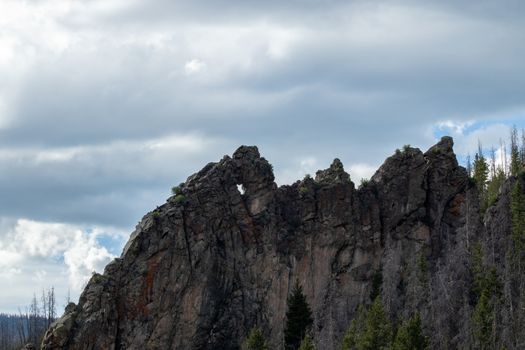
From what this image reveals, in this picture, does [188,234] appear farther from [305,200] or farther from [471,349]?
[471,349]

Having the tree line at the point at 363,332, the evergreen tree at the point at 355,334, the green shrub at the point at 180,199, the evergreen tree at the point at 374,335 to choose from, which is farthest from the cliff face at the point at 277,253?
the evergreen tree at the point at 374,335

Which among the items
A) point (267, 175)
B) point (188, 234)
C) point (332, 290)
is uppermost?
point (267, 175)

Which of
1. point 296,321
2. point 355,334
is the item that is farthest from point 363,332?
point 296,321

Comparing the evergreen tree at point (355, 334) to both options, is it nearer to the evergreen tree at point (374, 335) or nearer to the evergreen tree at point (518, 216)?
the evergreen tree at point (374, 335)

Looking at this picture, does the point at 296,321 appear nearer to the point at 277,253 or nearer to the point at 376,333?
the point at 277,253

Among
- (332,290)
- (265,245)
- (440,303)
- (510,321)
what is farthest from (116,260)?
(510,321)

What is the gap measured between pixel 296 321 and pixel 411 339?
87.2ft

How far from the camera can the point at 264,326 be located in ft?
365

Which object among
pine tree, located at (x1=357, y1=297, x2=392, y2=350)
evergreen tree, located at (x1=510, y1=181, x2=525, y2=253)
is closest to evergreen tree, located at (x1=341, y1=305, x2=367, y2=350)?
pine tree, located at (x1=357, y1=297, x2=392, y2=350)

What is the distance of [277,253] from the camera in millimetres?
114125

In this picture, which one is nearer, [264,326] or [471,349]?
[471,349]

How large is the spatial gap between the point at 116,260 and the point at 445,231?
138ft

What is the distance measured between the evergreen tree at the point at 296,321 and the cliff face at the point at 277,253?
1760mm

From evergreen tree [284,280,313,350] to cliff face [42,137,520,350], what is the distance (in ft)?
5.77
